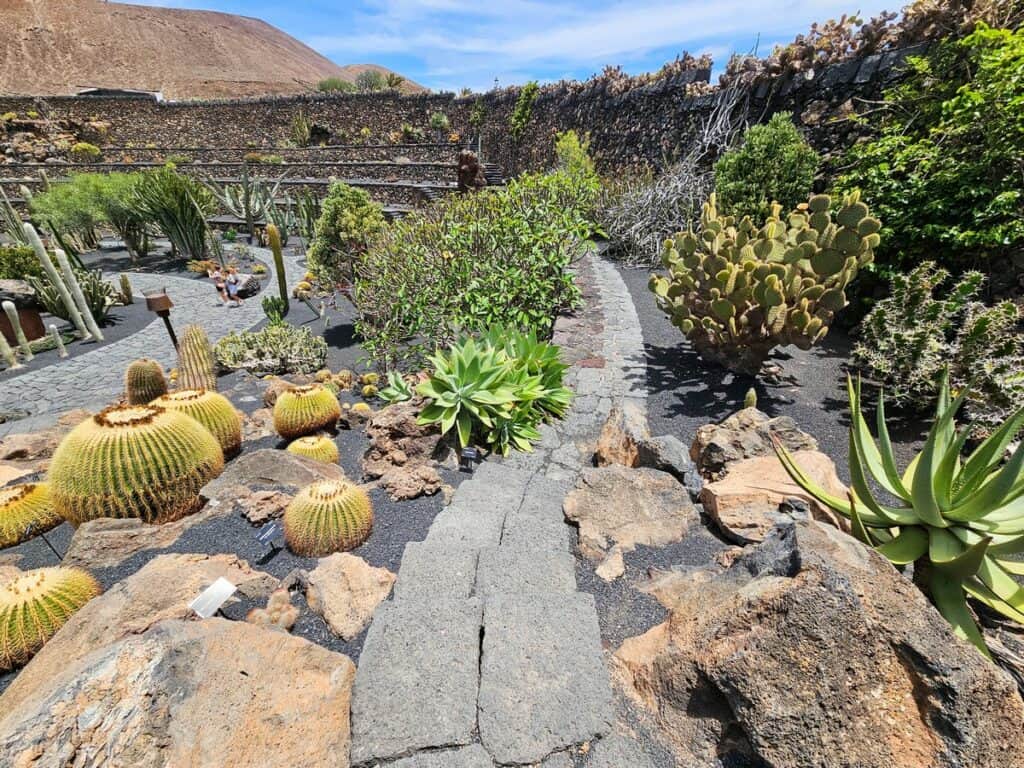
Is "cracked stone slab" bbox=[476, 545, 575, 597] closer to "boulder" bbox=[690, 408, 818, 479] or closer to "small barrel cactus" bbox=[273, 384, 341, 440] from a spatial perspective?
"boulder" bbox=[690, 408, 818, 479]

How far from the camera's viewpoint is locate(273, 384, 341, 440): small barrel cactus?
11.8 feet

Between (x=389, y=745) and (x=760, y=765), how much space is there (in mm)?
1019

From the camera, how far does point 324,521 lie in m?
2.27

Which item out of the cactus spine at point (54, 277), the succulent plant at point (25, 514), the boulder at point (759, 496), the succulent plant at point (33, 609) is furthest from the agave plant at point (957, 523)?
the cactus spine at point (54, 277)

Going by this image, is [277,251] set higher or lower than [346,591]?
higher

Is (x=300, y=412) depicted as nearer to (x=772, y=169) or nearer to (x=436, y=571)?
(x=436, y=571)

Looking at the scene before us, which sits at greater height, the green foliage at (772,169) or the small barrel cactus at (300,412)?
the green foliage at (772,169)

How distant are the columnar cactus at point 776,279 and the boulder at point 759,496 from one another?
5.16 ft

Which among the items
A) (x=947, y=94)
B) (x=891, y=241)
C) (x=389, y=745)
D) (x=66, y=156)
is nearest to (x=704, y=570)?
(x=389, y=745)

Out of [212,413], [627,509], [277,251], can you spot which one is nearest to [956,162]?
[627,509]

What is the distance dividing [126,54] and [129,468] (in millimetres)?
63342

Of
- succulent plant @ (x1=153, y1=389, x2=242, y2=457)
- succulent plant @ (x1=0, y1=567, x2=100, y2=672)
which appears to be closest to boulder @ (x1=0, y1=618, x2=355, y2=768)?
succulent plant @ (x1=0, y1=567, x2=100, y2=672)

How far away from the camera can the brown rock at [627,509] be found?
7.34 feet

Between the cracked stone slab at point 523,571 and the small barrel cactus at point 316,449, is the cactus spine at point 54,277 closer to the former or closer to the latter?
the small barrel cactus at point 316,449
